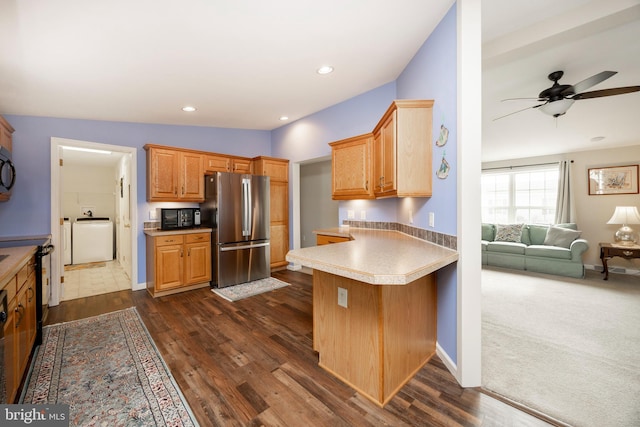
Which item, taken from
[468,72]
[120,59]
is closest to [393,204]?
[468,72]

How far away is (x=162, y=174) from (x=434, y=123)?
3769 mm

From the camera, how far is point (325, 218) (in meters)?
5.44

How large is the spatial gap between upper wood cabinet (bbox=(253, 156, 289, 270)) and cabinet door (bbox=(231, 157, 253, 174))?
0.11 m

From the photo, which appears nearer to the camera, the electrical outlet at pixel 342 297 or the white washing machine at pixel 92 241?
the electrical outlet at pixel 342 297

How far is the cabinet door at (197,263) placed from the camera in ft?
12.2

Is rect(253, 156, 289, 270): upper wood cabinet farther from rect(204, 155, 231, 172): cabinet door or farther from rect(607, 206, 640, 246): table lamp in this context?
rect(607, 206, 640, 246): table lamp

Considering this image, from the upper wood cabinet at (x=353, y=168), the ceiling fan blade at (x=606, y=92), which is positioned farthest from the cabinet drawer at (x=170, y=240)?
the ceiling fan blade at (x=606, y=92)

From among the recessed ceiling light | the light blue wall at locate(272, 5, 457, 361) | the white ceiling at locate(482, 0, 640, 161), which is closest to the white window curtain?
the white ceiling at locate(482, 0, 640, 161)

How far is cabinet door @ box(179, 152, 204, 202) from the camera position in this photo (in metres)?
3.96

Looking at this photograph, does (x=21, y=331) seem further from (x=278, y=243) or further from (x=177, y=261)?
(x=278, y=243)

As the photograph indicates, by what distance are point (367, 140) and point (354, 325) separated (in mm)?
2238

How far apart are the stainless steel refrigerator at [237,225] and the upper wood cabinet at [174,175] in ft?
0.64

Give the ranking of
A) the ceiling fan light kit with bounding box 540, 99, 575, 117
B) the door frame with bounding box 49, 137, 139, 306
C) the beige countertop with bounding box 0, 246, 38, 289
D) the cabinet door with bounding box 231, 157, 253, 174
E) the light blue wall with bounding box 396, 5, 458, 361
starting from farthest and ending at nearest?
the cabinet door with bounding box 231, 157, 253, 174
the door frame with bounding box 49, 137, 139, 306
the ceiling fan light kit with bounding box 540, 99, 575, 117
the light blue wall with bounding box 396, 5, 458, 361
the beige countertop with bounding box 0, 246, 38, 289

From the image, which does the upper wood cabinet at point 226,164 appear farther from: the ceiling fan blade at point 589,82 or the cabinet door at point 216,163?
the ceiling fan blade at point 589,82
